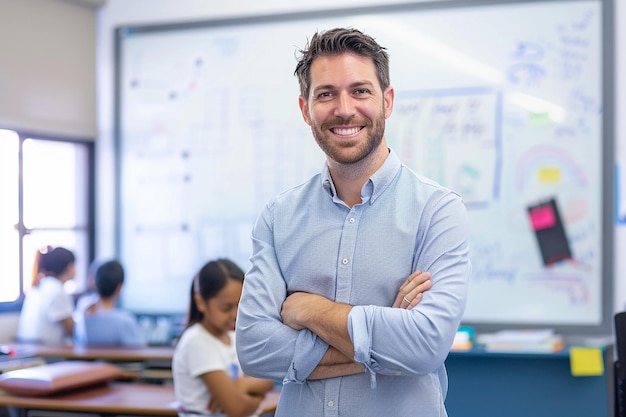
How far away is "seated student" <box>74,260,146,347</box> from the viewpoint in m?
4.93

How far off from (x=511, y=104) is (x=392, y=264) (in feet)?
10.1

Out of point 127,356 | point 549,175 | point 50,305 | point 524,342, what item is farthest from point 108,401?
point 549,175

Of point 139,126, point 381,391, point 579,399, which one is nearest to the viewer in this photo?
point 381,391

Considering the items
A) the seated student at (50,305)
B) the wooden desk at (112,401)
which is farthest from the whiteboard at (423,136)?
the wooden desk at (112,401)

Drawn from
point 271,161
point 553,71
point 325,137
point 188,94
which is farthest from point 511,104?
point 325,137

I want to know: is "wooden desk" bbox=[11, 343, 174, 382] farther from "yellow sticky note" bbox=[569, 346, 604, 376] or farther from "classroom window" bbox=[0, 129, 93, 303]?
"yellow sticky note" bbox=[569, 346, 604, 376]

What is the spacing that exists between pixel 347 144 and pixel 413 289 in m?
0.35

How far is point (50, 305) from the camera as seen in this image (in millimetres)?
5098

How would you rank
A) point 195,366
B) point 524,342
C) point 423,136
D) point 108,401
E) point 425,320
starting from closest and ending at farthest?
point 425,320
point 195,366
point 108,401
point 524,342
point 423,136

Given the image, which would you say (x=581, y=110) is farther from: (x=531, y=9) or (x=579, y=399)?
(x=579, y=399)

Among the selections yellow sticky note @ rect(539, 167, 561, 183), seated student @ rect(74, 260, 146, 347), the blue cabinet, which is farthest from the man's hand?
seated student @ rect(74, 260, 146, 347)

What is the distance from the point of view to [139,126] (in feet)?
18.6

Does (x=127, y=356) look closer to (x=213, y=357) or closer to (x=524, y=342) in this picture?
(x=213, y=357)

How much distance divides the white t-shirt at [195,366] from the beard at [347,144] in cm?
141
